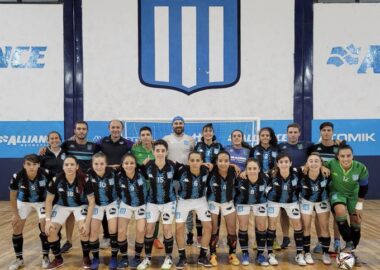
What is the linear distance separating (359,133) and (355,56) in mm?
1897

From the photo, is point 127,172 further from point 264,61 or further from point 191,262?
point 264,61

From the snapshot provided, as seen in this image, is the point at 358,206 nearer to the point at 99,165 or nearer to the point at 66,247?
the point at 99,165

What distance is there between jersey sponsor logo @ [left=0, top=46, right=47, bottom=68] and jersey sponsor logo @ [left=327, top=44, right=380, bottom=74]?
710 centimetres

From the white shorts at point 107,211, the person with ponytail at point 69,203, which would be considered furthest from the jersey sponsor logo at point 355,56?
the person with ponytail at point 69,203

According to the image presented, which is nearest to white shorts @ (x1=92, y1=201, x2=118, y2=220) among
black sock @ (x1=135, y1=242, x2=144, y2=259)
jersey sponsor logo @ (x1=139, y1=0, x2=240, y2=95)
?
black sock @ (x1=135, y1=242, x2=144, y2=259)

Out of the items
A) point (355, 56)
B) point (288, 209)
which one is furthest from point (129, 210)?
point (355, 56)

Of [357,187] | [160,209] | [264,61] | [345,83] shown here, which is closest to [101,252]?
[160,209]

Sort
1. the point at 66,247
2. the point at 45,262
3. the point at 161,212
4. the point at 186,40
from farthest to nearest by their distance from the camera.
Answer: the point at 186,40
the point at 66,247
the point at 161,212
the point at 45,262

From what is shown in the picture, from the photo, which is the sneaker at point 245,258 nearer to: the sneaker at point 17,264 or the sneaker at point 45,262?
the sneaker at point 45,262

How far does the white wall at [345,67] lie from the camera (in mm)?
10375

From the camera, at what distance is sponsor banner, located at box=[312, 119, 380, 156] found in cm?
1041

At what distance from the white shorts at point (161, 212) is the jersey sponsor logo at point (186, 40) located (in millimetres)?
5608

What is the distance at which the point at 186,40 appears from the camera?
10.3 metres

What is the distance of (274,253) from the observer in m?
5.60
